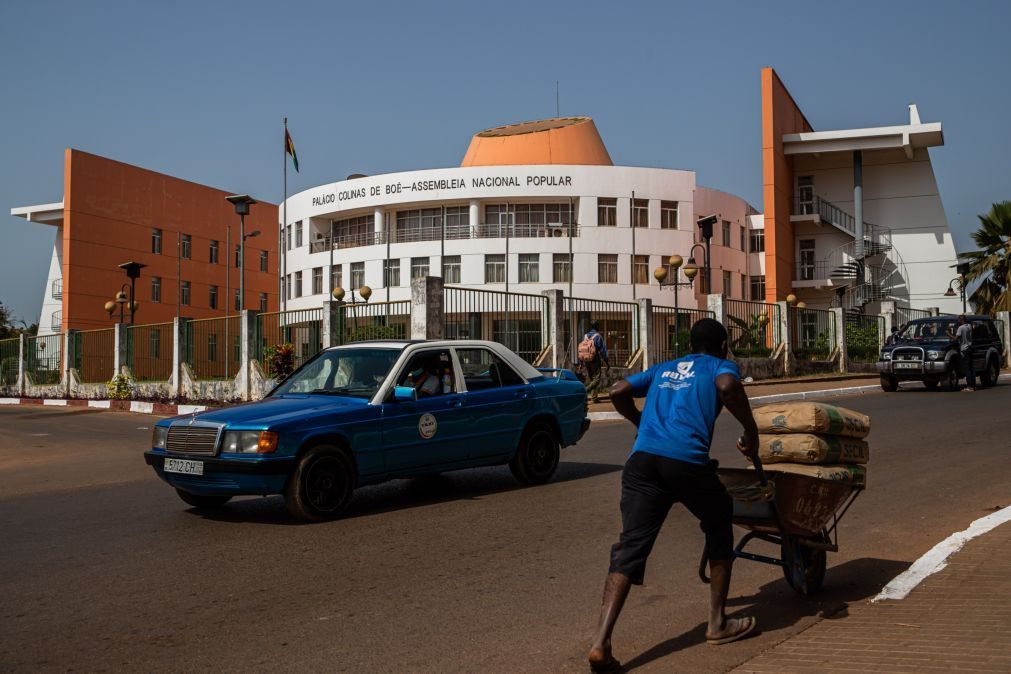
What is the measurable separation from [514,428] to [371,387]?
1735 millimetres

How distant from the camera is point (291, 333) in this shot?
24.2 metres

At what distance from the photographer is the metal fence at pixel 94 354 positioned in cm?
3058

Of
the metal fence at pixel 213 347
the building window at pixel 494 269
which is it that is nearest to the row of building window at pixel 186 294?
the building window at pixel 494 269

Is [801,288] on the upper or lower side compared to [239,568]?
upper

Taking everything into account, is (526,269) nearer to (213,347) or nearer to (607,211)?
(607,211)

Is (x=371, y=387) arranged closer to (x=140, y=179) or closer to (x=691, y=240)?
(x=691, y=240)

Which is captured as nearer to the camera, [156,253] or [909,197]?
[909,197]

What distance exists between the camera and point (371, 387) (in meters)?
9.13

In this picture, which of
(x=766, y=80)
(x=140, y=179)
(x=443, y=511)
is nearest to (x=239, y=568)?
(x=443, y=511)

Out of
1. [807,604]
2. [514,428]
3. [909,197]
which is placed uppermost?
[909,197]

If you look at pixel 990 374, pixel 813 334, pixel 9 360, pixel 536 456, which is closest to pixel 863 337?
pixel 813 334

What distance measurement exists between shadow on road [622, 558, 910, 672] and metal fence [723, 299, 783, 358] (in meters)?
22.2

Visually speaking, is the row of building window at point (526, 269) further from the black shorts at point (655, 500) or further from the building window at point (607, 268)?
the black shorts at point (655, 500)

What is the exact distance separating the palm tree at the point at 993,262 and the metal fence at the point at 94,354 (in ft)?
130
